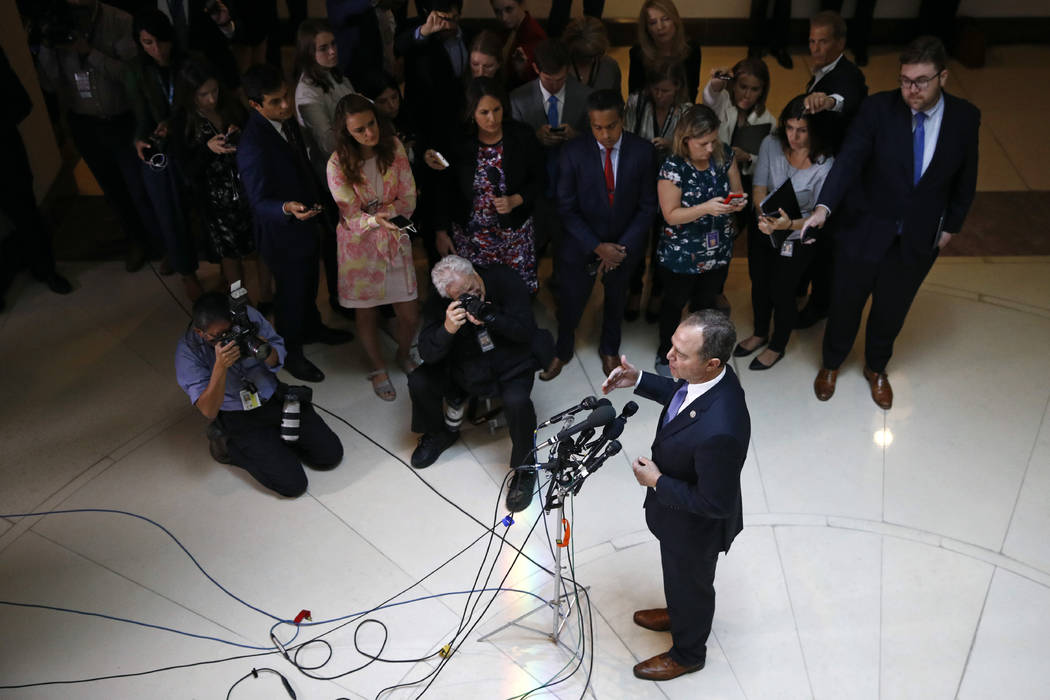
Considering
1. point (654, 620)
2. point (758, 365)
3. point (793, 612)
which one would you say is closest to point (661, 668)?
point (654, 620)

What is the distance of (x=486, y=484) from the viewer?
171 inches

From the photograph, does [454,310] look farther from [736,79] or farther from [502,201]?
[736,79]

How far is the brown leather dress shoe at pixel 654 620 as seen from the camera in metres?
3.64

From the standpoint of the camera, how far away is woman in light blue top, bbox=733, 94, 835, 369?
426cm

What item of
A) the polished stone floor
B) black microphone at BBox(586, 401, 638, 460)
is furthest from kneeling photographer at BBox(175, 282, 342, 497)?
black microphone at BBox(586, 401, 638, 460)

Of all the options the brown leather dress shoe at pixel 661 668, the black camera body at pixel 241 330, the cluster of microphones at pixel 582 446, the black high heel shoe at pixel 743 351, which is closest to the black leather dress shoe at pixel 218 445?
the black camera body at pixel 241 330

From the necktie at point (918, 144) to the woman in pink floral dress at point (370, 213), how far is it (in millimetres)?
2240

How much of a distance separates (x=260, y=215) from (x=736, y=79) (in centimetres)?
236

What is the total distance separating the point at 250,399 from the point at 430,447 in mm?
853

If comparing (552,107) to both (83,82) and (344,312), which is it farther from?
(83,82)

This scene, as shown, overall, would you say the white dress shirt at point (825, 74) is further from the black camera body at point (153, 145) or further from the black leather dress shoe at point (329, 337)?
the black camera body at point (153, 145)

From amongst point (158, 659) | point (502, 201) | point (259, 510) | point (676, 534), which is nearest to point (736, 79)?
point (502, 201)

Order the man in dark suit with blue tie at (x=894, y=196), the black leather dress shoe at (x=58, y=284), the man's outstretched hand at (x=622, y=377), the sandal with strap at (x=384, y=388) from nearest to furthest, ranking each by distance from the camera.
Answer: the man's outstretched hand at (x=622, y=377) < the man in dark suit with blue tie at (x=894, y=196) < the sandal with strap at (x=384, y=388) < the black leather dress shoe at (x=58, y=284)

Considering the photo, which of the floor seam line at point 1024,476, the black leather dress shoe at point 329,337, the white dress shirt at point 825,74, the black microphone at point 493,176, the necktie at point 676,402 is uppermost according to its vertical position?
the white dress shirt at point 825,74
